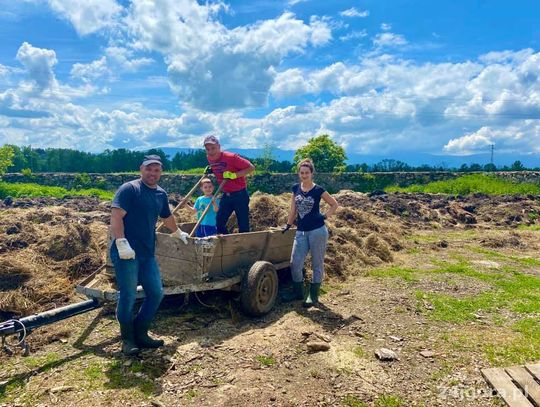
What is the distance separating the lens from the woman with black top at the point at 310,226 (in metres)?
6.29

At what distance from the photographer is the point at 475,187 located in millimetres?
27328

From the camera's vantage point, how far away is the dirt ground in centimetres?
402

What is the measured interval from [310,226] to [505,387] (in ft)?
10.1

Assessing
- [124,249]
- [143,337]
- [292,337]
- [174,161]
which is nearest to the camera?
[124,249]

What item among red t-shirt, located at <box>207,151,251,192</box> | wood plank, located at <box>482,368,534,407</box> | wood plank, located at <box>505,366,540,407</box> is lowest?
wood plank, located at <box>482,368,534,407</box>

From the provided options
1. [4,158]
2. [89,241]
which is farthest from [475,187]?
[4,158]

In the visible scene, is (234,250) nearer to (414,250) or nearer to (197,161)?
(414,250)

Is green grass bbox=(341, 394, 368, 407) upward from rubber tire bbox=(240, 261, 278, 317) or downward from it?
downward

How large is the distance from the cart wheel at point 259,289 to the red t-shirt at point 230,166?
1348mm

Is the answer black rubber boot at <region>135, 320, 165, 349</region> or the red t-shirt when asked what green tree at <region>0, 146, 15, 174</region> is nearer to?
the red t-shirt

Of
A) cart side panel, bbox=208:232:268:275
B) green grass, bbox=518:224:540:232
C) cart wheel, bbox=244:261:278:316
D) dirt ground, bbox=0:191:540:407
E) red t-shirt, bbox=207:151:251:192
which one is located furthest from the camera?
green grass, bbox=518:224:540:232

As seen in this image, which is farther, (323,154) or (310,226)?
(323,154)

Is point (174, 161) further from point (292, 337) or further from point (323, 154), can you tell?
point (292, 337)

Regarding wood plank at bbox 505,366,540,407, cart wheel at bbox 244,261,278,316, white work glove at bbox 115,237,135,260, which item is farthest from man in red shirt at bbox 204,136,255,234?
wood plank at bbox 505,366,540,407
